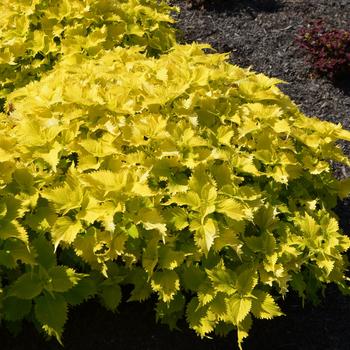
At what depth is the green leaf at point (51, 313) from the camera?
8.17 feet

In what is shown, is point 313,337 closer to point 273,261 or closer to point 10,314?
point 273,261

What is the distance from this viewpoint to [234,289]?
2736 millimetres

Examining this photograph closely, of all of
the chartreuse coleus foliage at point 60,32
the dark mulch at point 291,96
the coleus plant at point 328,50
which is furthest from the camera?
the coleus plant at point 328,50

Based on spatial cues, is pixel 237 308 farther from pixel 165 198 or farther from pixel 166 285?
pixel 165 198

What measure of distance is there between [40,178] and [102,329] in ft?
3.27

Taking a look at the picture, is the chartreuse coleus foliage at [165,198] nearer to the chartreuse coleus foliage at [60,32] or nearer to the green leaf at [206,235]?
the green leaf at [206,235]

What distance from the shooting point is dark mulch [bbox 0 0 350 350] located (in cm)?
307

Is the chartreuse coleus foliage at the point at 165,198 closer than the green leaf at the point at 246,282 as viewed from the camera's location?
Yes

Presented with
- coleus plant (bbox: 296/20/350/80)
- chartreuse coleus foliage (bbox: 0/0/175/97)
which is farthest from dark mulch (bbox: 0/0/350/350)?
chartreuse coleus foliage (bbox: 0/0/175/97)

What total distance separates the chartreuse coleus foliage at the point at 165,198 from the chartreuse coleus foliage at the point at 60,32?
1.05m

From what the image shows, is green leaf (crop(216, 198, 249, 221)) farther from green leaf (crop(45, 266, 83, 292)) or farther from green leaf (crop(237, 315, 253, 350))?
green leaf (crop(45, 266, 83, 292))

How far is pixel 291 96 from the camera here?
5633 mm

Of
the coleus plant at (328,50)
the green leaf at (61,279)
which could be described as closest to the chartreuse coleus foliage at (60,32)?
the coleus plant at (328,50)

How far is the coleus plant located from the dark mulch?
11 cm
